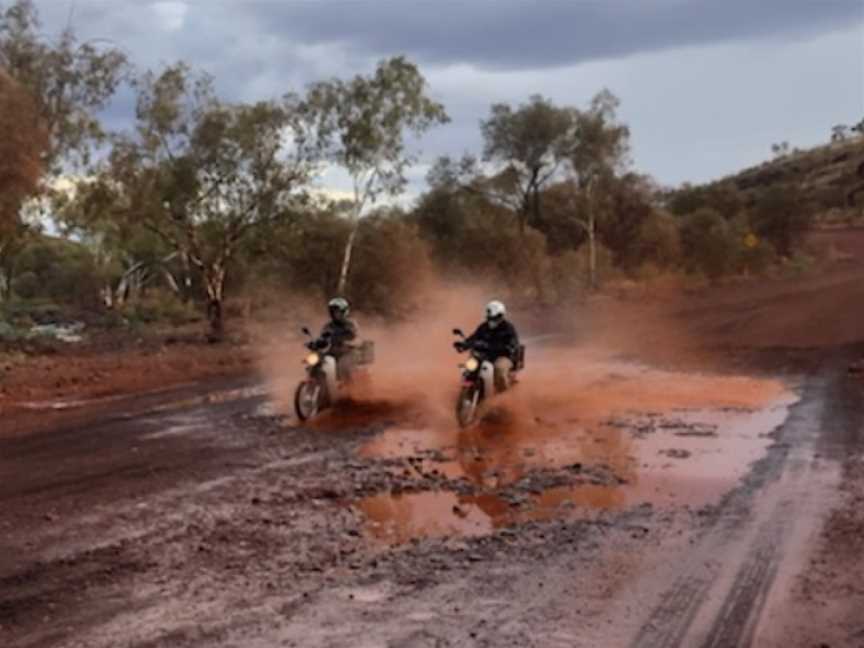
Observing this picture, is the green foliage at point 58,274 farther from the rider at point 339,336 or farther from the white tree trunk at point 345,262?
the rider at point 339,336

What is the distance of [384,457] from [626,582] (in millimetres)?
5166

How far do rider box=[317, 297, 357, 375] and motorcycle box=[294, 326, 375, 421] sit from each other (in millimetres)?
15

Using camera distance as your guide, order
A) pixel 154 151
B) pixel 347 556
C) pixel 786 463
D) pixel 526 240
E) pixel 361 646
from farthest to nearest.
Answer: pixel 526 240
pixel 154 151
pixel 786 463
pixel 347 556
pixel 361 646

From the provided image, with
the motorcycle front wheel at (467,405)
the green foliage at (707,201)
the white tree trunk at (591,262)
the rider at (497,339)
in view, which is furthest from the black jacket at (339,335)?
the green foliage at (707,201)

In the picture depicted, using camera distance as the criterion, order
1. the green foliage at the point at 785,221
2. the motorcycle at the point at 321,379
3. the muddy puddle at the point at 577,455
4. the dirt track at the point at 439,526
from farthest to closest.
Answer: the green foliage at the point at 785,221, the motorcycle at the point at 321,379, the muddy puddle at the point at 577,455, the dirt track at the point at 439,526

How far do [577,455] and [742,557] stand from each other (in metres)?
4.27

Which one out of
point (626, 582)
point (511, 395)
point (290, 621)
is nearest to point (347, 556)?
point (290, 621)

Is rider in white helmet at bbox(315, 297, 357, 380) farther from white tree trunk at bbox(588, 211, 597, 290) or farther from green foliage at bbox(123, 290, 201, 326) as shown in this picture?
white tree trunk at bbox(588, 211, 597, 290)

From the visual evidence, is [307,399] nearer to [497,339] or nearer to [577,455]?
[497,339]

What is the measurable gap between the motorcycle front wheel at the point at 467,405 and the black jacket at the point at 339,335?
2.65 m

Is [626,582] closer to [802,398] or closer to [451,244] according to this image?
[802,398]

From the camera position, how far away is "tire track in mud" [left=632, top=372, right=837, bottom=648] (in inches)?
246

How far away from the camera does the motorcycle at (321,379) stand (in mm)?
14820

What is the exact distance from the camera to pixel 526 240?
4444 centimetres
